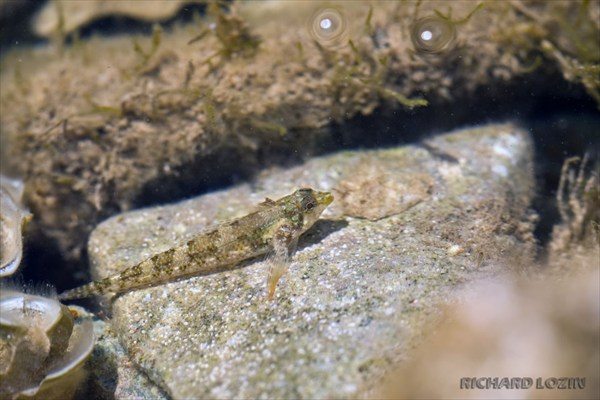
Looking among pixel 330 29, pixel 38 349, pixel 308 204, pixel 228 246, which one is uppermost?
pixel 330 29

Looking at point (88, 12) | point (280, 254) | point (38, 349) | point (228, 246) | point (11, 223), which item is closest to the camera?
point (38, 349)

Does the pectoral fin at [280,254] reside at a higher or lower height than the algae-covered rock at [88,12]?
lower

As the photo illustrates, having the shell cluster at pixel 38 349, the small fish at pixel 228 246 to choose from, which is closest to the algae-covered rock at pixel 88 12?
the small fish at pixel 228 246

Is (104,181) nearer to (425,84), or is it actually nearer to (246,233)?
(246,233)

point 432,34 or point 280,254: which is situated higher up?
point 432,34

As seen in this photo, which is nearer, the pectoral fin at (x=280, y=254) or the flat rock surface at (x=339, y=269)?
the flat rock surface at (x=339, y=269)

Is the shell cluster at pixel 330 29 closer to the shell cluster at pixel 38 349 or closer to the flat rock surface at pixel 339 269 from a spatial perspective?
the flat rock surface at pixel 339 269

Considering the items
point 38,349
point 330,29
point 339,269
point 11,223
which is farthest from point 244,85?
point 38,349

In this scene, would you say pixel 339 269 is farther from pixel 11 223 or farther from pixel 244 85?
pixel 11 223
